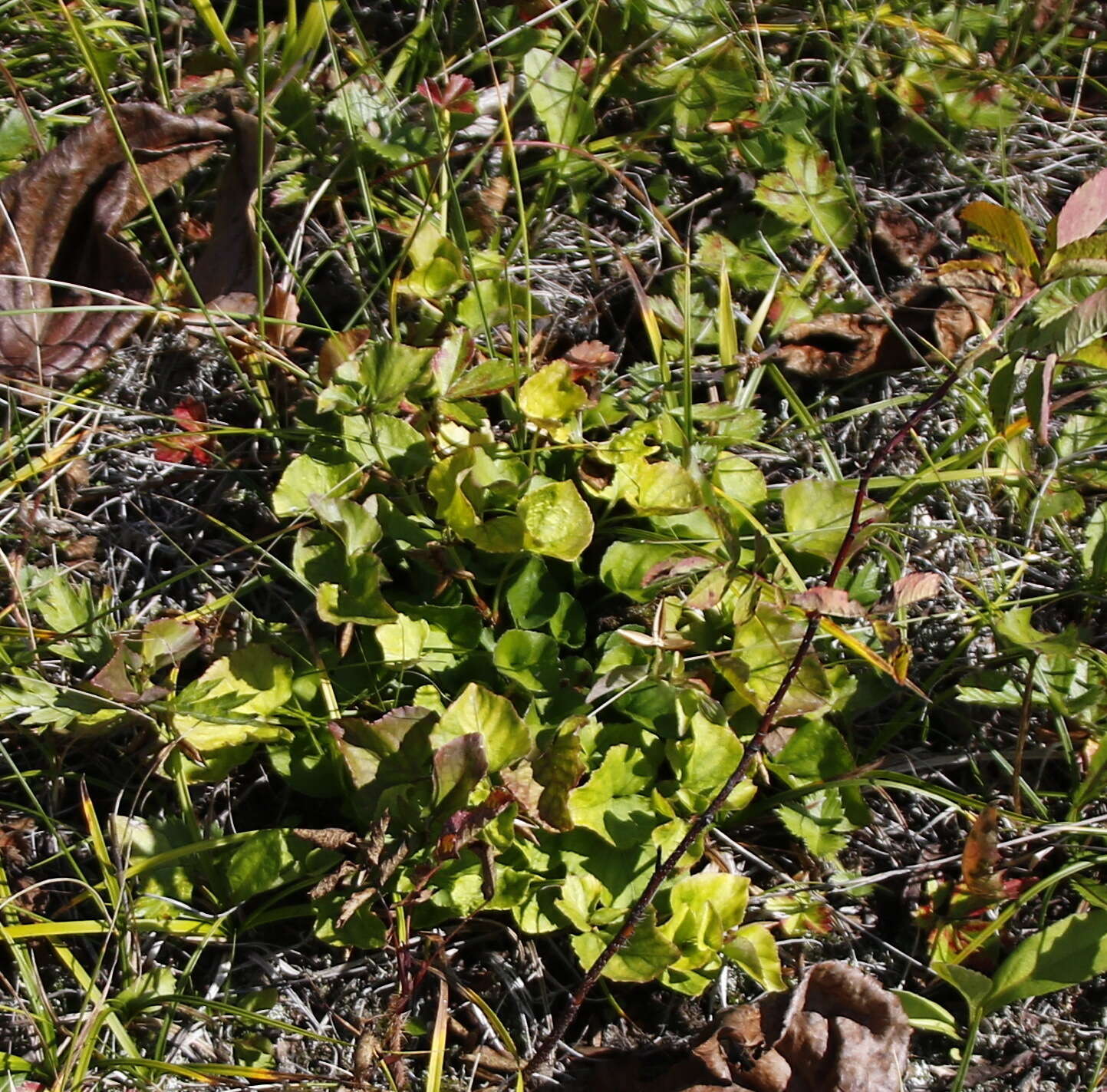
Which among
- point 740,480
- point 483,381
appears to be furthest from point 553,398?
point 740,480

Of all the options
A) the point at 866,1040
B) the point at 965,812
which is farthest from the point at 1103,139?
the point at 866,1040

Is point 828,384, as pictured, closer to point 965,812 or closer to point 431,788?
point 965,812

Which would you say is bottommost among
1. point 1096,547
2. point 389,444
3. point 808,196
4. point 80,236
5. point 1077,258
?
point 1096,547

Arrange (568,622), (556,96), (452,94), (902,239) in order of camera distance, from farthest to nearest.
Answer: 1. (902,239)
2. (556,96)
3. (452,94)
4. (568,622)

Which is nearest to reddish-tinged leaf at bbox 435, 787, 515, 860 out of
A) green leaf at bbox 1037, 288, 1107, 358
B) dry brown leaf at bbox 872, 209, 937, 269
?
green leaf at bbox 1037, 288, 1107, 358

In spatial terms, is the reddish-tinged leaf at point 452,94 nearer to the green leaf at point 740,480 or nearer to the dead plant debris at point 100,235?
the dead plant debris at point 100,235

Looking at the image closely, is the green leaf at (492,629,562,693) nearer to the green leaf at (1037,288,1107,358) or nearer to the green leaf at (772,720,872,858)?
the green leaf at (772,720,872,858)

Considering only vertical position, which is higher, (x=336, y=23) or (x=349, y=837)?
(x=336, y=23)

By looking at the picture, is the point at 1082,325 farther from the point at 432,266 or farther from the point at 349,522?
the point at 432,266
